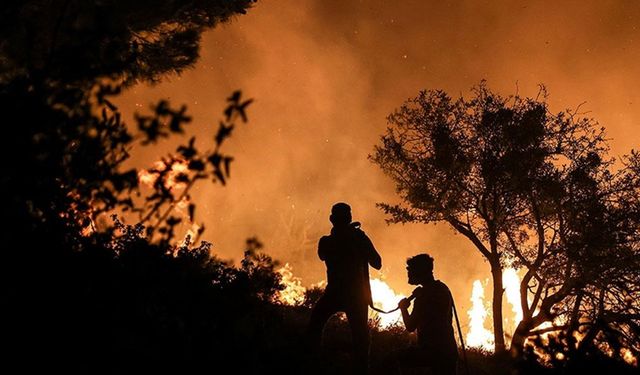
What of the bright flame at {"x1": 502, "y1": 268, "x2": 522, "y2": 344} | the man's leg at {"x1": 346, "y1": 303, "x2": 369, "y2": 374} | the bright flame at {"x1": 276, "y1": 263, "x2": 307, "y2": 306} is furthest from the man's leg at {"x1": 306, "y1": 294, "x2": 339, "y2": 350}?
the bright flame at {"x1": 502, "y1": 268, "x2": 522, "y2": 344}

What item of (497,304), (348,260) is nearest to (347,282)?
(348,260)

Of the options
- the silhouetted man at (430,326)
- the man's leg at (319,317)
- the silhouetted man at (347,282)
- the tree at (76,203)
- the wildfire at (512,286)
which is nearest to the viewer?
the tree at (76,203)

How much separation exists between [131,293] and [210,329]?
803mm

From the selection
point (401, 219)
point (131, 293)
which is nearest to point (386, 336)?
point (401, 219)

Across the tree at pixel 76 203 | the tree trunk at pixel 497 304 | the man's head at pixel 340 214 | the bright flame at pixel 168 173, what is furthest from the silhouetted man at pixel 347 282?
the tree trunk at pixel 497 304

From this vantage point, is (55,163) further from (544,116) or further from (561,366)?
(544,116)

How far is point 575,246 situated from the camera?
615 inches

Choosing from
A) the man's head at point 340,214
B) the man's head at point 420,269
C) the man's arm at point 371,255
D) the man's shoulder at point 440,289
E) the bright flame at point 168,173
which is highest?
the man's head at point 340,214

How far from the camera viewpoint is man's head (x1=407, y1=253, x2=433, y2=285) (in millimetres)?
6324

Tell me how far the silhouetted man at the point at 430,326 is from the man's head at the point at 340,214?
137 cm

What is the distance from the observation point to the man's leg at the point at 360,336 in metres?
6.54

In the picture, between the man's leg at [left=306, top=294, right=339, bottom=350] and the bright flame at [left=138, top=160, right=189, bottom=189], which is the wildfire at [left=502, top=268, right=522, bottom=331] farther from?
the bright flame at [left=138, top=160, right=189, bottom=189]

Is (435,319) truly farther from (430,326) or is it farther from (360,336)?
(360,336)

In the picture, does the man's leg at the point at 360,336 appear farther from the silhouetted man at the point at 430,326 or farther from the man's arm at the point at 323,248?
the man's arm at the point at 323,248
